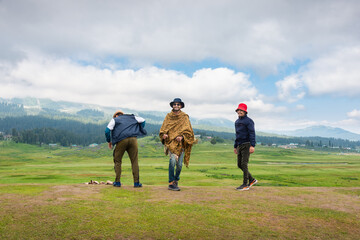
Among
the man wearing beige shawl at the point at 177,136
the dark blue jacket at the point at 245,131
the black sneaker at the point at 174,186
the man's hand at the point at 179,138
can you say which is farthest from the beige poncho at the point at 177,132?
the dark blue jacket at the point at 245,131

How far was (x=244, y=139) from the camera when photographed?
11094mm

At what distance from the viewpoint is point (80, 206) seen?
6.72 meters

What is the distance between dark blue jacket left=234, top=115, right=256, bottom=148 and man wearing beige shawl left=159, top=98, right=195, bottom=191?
7.16 ft

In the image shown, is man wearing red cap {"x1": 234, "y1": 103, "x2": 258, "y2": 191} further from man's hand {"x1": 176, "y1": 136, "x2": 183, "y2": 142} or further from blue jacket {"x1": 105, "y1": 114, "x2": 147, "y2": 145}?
blue jacket {"x1": 105, "y1": 114, "x2": 147, "y2": 145}

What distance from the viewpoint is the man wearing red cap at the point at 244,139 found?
11.0 meters

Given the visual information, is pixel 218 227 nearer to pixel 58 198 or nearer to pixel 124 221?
pixel 124 221

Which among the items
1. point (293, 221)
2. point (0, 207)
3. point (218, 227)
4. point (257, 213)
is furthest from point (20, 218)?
point (293, 221)

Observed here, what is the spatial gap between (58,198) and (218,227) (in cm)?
502

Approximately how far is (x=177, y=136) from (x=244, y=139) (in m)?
3.09

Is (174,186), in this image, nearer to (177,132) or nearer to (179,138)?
(179,138)

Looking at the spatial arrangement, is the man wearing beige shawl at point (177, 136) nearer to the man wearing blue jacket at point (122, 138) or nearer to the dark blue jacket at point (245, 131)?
the man wearing blue jacket at point (122, 138)

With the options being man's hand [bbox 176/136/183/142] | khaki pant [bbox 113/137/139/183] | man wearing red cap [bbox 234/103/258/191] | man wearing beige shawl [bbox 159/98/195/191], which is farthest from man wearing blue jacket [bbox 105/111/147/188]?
man wearing red cap [bbox 234/103/258/191]

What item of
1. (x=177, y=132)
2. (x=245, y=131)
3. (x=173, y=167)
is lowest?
(x=173, y=167)

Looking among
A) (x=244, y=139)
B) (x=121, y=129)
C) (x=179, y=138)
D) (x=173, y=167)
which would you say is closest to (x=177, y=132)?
(x=179, y=138)
